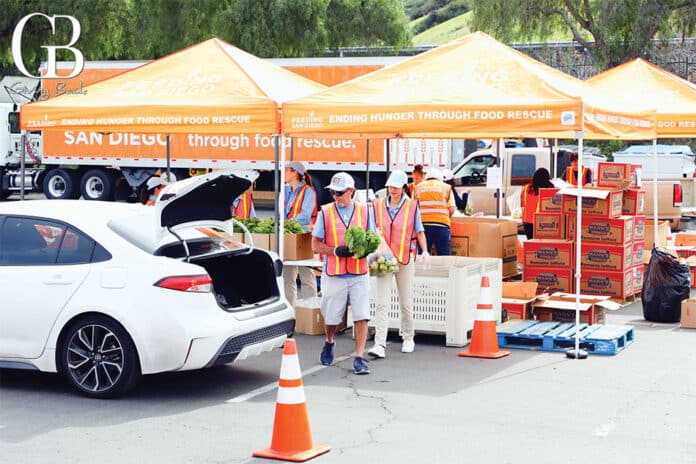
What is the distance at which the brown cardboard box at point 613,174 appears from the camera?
14664 millimetres

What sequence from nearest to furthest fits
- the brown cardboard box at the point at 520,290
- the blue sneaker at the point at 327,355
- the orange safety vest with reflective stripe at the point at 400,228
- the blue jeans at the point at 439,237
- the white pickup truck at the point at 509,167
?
1. the blue sneaker at the point at 327,355
2. the orange safety vest with reflective stripe at the point at 400,228
3. the brown cardboard box at the point at 520,290
4. the blue jeans at the point at 439,237
5. the white pickup truck at the point at 509,167

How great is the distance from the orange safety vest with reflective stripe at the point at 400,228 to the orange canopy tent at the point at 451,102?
84 centimetres

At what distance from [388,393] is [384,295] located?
1.70 m

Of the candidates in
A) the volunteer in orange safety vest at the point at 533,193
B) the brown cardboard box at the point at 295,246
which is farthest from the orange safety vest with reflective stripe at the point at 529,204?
the brown cardboard box at the point at 295,246

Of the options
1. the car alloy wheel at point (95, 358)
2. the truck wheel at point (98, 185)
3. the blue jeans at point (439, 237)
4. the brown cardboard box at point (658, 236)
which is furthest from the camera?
the truck wheel at point (98, 185)

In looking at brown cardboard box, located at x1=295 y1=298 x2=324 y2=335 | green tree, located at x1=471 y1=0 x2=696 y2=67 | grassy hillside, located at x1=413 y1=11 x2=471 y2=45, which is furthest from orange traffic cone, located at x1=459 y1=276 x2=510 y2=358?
grassy hillside, located at x1=413 y1=11 x2=471 y2=45

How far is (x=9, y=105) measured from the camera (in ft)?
104

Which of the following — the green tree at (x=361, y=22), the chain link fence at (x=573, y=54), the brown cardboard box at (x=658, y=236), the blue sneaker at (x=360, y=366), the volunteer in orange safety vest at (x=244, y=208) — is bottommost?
the blue sneaker at (x=360, y=366)

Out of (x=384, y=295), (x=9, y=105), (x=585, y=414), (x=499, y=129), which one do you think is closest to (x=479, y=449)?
(x=585, y=414)

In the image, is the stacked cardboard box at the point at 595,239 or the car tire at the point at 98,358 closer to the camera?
the car tire at the point at 98,358

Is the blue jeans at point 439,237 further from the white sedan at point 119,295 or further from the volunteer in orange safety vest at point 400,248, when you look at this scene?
the white sedan at point 119,295

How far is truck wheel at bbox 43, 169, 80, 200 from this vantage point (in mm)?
31797

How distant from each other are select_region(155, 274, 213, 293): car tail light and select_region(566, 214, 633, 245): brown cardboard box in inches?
277

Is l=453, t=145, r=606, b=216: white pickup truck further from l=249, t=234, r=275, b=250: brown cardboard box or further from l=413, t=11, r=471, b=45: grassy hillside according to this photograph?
l=413, t=11, r=471, b=45: grassy hillside
